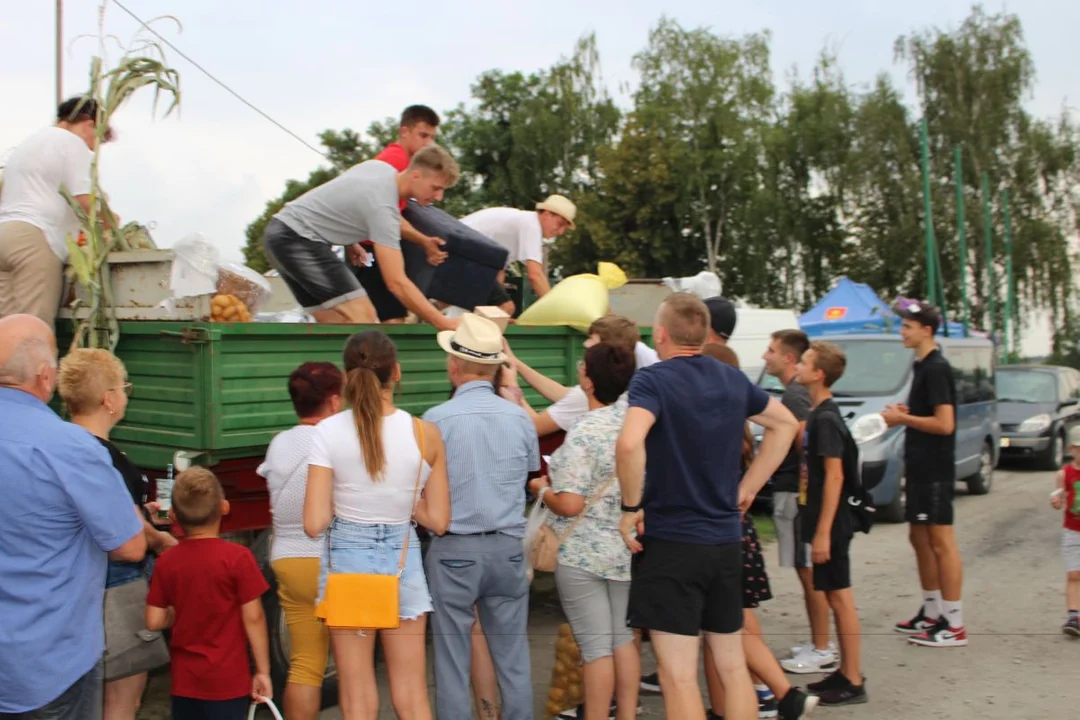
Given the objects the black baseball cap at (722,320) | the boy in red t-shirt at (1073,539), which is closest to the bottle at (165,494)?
the black baseball cap at (722,320)

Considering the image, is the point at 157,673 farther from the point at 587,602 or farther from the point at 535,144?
the point at 535,144

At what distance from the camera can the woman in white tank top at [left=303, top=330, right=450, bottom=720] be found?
3631 millimetres

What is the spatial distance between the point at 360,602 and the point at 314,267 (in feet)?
8.03

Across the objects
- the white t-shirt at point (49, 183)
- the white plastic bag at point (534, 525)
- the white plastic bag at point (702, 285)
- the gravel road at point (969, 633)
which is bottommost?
the gravel road at point (969, 633)

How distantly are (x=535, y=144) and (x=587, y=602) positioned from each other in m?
37.3

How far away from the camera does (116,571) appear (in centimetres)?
372

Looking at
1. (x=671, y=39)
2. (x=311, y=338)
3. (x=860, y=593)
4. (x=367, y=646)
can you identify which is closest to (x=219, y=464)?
(x=311, y=338)

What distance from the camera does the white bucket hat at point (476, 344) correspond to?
411cm

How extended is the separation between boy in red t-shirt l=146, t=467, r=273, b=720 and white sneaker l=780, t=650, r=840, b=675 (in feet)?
10.3

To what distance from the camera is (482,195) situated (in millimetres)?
41281

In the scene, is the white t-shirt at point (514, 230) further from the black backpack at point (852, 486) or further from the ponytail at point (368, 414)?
the ponytail at point (368, 414)

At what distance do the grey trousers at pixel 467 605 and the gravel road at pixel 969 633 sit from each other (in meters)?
1.09

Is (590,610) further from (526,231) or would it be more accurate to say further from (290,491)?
(526,231)

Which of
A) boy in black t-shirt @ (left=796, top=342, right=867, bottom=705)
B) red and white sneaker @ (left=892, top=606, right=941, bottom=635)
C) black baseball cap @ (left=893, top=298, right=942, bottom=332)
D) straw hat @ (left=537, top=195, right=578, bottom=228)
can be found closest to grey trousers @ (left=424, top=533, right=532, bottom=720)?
boy in black t-shirt @ (left=796, top=342, right=867, bottom=705)
